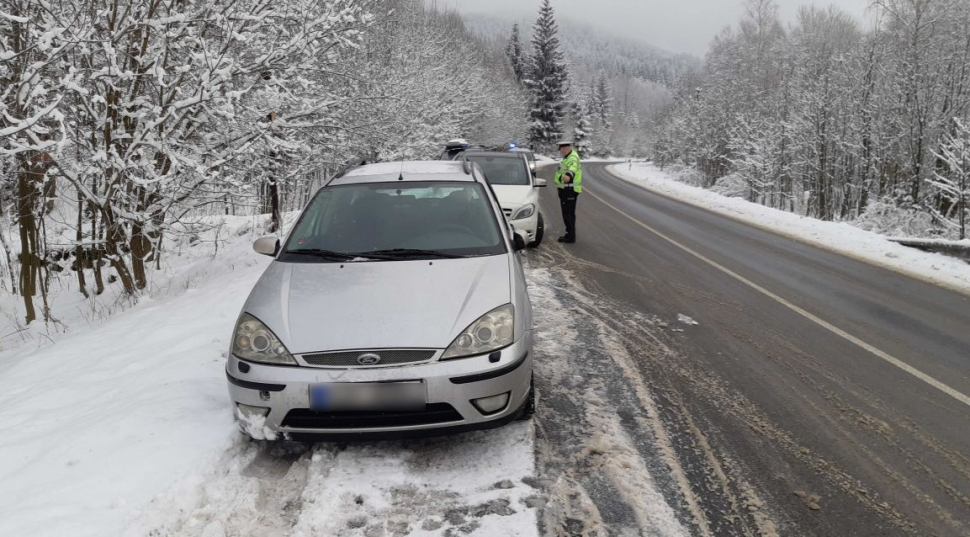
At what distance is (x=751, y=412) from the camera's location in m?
3.87

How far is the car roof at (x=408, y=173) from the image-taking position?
4.73 m

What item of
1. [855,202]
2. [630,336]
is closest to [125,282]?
[630,336]

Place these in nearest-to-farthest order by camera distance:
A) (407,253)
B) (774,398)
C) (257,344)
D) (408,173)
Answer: (257,344), (407,253), (774,398), (408,173)

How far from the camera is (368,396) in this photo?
2.89m

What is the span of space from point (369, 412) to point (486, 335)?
750mm

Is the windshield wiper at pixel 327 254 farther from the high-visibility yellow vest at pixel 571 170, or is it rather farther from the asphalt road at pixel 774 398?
the high-visibility yellow vest at pixel 571 170

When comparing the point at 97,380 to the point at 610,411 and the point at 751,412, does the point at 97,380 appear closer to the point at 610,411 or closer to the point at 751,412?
the point at 610,411

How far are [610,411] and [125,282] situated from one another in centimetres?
735

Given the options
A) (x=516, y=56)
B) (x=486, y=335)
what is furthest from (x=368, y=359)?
(x=516, y=56)

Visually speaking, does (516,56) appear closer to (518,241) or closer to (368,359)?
(518,241)

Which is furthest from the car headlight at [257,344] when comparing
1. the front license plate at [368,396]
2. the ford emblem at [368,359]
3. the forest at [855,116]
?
the forest at [855,116]

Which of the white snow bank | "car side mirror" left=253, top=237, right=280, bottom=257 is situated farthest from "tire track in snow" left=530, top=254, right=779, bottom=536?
"car side mirror" left=253, top=237, right=280, bottom=257

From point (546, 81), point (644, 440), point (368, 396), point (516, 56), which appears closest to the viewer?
point (368, 396)

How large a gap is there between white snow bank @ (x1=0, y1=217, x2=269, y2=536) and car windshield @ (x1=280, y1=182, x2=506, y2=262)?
4.14 ft
